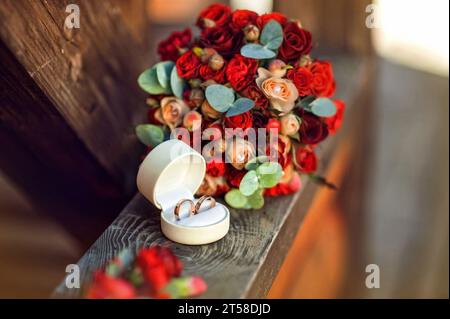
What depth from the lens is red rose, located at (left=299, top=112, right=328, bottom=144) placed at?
123 cm

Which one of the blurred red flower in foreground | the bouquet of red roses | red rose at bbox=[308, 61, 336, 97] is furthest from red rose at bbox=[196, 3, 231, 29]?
the blurred red flower in foreground

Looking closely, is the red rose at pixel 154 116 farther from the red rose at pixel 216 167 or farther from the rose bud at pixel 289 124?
the rose bud at pixel 289 124

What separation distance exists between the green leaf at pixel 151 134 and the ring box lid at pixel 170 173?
131mm

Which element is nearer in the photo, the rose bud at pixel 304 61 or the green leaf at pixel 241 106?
the green leaf at pixel 241 106

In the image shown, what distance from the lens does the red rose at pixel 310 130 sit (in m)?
1.23

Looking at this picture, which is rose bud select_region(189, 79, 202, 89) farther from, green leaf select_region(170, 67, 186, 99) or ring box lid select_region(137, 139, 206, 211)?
ring box lid select_region(137, 139, 206, 211)

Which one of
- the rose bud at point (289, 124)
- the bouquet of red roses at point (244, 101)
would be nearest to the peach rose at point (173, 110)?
the bouquet of red roses at point (244, 101)

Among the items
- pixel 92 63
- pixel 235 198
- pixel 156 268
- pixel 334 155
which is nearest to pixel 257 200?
pixel 235 198

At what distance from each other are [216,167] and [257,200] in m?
0.12

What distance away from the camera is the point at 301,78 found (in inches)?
46.5

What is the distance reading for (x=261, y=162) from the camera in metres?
1.17

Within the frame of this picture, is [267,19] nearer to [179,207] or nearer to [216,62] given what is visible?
[216,62]
